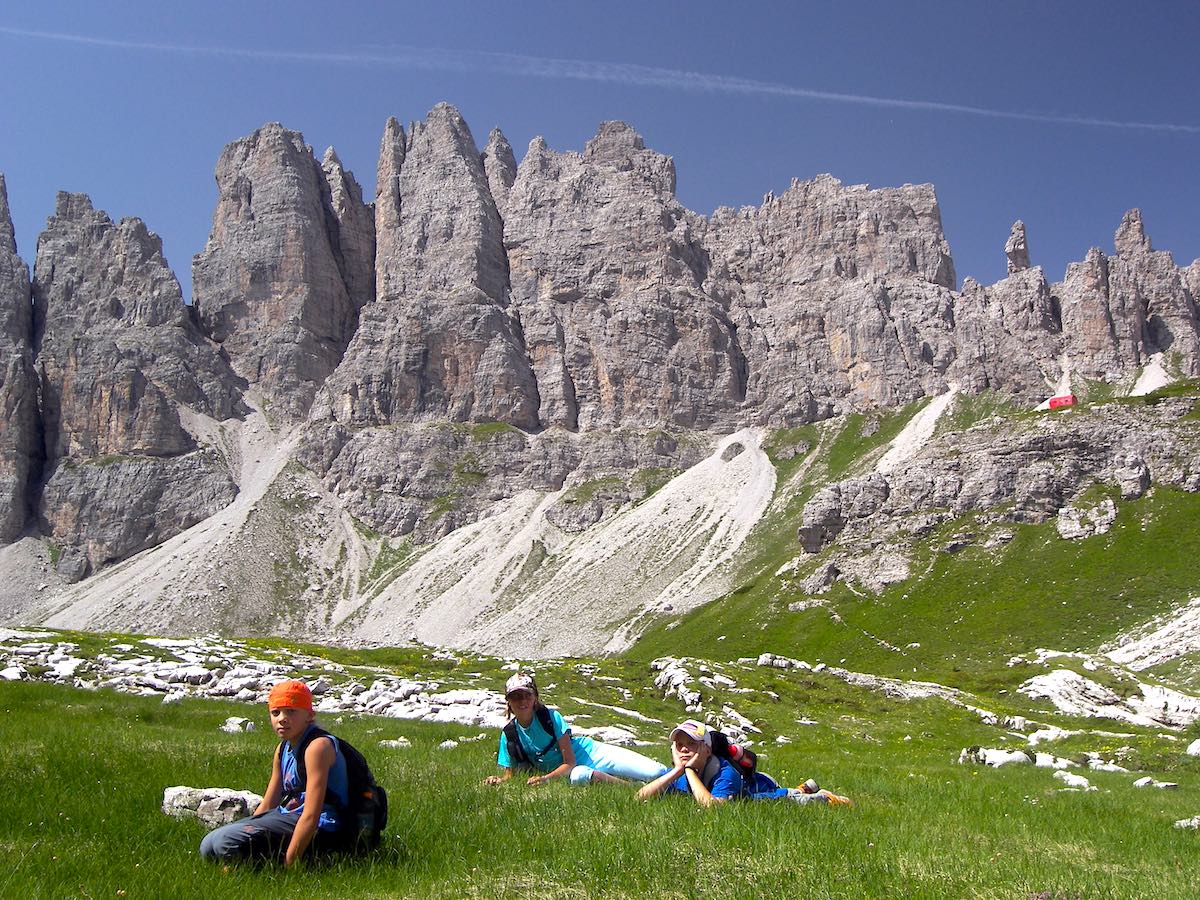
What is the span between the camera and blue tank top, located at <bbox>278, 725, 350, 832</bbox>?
9.66 m

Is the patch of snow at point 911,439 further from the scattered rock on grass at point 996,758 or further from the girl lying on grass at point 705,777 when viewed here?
the girl lying on grass at point 705,777

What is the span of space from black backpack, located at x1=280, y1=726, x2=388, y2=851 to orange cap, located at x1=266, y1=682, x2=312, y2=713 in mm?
431

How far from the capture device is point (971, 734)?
41.3 meters

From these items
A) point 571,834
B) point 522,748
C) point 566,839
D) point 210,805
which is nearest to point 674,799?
point 571,834

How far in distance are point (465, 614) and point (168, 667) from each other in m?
119

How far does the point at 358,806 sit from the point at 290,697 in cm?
151

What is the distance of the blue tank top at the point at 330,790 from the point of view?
966 centimetres

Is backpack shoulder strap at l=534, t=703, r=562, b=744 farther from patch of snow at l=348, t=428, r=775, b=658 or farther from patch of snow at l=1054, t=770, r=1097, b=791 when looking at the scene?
patch of snow at l=348, t=428, r=775, b=658

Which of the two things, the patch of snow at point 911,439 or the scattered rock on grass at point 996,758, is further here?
the patch of snow at point 911,439

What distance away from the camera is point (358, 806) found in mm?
9758

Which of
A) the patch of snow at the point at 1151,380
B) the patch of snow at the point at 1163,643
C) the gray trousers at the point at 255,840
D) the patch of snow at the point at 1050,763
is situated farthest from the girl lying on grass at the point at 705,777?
the patch of snow at the point at 1151,380

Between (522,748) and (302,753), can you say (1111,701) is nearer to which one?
(522,748)

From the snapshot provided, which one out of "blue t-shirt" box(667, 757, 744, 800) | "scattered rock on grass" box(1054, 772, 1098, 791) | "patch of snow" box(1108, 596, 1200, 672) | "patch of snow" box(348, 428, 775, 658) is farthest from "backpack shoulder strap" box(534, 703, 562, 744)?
"patch of snow" box(348, 428, 775, 658)

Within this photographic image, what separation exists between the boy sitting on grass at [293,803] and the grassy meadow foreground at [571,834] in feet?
1.22
